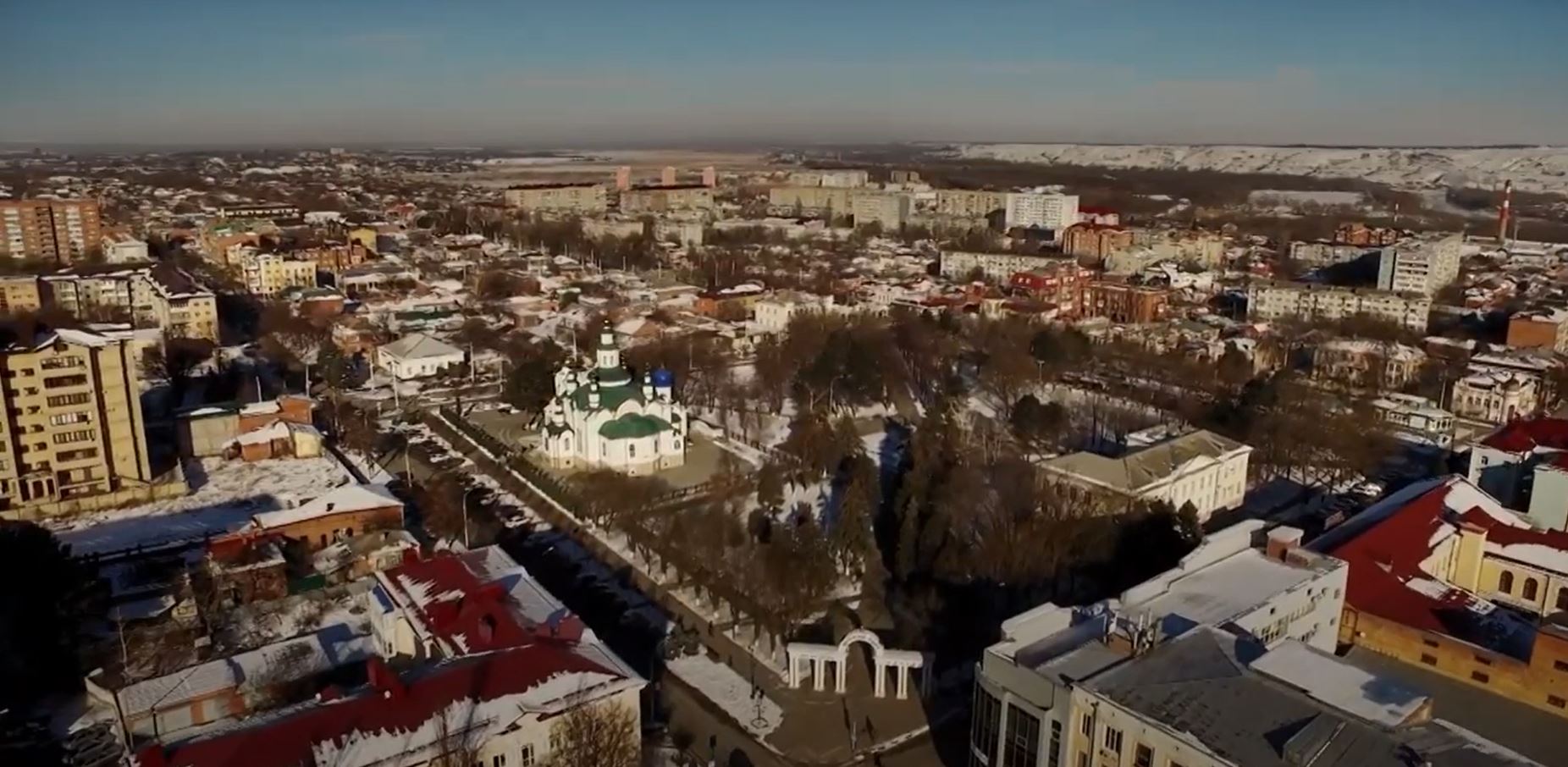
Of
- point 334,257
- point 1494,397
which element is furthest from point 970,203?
point 1494,397

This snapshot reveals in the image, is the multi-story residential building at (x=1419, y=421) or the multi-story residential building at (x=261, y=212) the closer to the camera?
the multi-story residential building at (x=1419, y=421)

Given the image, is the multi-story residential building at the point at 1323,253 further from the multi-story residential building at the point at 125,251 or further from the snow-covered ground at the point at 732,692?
the multi-story residential building at the point at 125,251

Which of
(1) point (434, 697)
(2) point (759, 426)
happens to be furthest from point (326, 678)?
(2) point (759, 426)

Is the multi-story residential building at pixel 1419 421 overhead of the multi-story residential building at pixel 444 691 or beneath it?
beneath

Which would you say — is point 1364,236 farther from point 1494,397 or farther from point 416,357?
point 416,357

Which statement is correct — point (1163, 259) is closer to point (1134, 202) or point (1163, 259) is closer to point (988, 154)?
point (1134, 202)

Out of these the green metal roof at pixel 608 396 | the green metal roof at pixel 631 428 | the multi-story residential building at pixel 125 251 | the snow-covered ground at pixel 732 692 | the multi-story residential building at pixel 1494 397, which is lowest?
the snow-covered ground at pixel 732 692

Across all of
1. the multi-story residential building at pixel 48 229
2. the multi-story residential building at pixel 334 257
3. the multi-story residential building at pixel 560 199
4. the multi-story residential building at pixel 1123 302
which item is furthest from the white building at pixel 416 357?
the multi-story residential building at pixel 560 199
